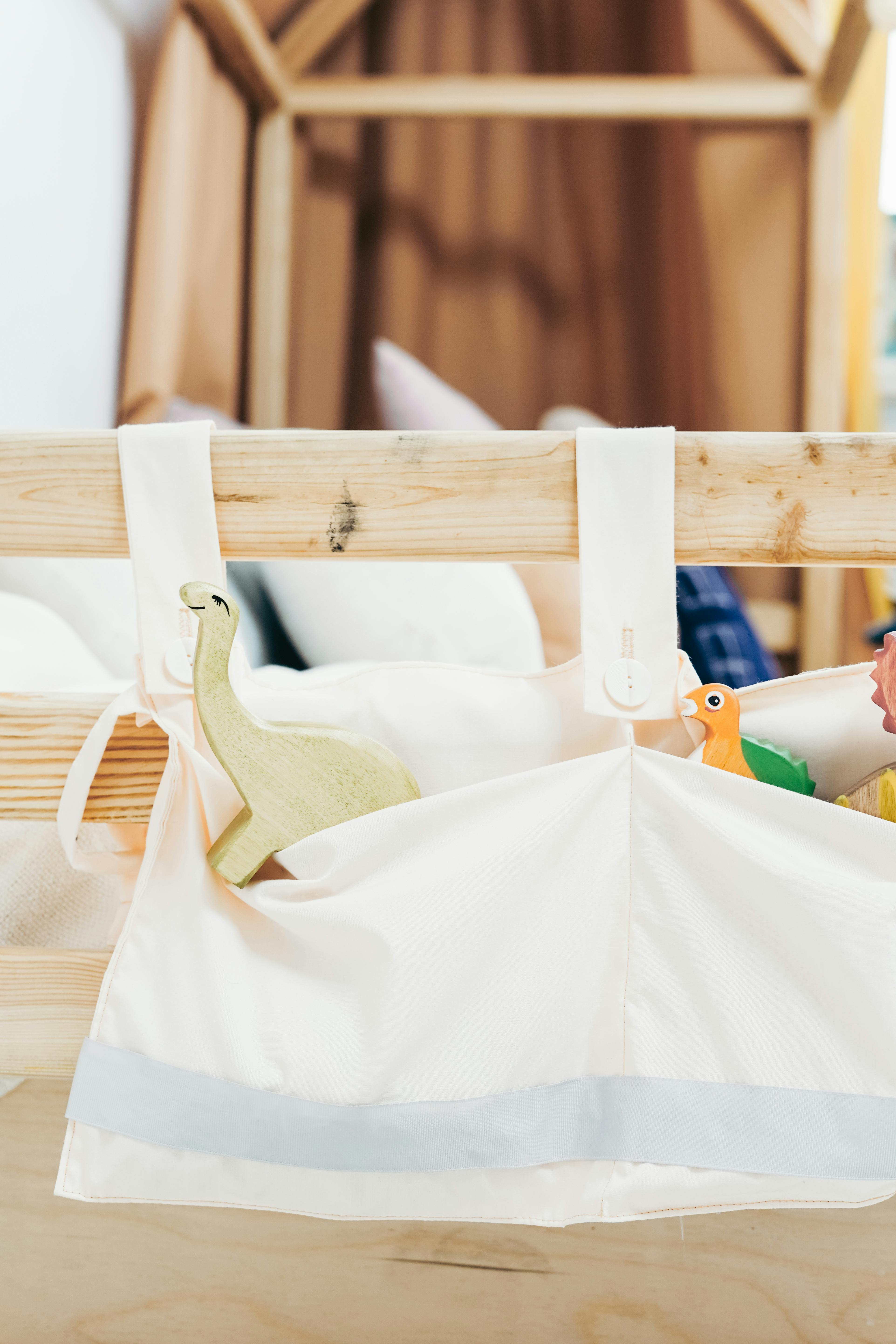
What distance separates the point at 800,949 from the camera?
0.41 m

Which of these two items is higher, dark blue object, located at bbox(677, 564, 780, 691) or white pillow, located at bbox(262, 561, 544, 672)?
white pillow, located at bbox(262, 561, 544, 672)

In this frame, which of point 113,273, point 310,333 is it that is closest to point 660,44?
point 310,333

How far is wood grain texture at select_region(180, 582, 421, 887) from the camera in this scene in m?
0.42

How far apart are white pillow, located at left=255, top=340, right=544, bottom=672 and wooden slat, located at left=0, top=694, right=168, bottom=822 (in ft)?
1.41

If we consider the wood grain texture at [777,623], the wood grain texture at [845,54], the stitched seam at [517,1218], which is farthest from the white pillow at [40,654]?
the wood grain texture at [845,54]

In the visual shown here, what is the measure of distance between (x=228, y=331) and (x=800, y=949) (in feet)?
4.74

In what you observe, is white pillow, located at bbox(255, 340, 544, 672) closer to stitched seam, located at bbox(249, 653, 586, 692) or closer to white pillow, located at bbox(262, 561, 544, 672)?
white pillow, located at bbox(262, 561, 544, 672)

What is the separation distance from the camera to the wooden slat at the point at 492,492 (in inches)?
17.0

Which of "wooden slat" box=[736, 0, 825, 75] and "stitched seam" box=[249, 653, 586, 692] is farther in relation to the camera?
"wooden slat" box=[736, 0, 825, 75]

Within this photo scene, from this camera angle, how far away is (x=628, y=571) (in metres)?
0.44

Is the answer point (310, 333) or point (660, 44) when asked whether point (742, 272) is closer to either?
point (660, 44)

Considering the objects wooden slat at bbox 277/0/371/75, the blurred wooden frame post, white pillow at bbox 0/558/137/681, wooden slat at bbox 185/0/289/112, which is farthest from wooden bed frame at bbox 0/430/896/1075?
wooden slat at bbox 277/0/371/75

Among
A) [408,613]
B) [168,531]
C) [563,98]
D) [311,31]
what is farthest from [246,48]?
[168,531]

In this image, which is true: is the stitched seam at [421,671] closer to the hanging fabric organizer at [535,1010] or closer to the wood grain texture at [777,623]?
the hanging fabric organizer at [535,1010]
